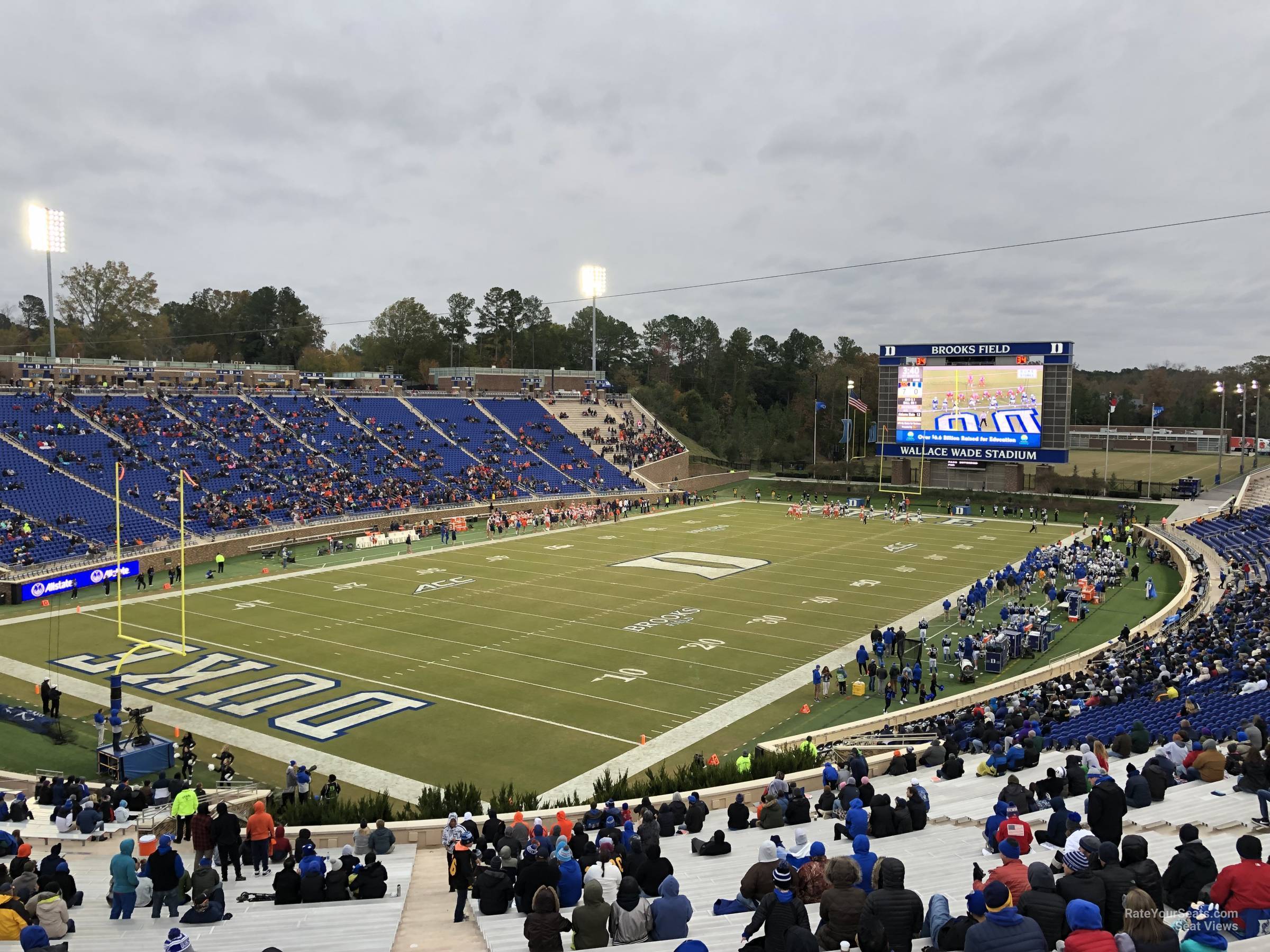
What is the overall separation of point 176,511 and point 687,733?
32.6 m

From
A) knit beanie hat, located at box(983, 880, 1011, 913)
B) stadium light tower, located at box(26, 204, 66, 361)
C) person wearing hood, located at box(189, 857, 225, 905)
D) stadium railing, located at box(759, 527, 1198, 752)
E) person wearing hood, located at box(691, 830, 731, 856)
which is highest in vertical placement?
stadium light tower, located at box(26, 204, 66, 361)

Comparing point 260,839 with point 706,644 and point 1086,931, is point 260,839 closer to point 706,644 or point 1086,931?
point 1086,931

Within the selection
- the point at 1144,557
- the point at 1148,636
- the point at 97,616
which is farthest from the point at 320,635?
the point at 1144,557

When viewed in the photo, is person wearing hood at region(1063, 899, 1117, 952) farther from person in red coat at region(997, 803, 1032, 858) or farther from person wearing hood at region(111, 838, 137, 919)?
person wearing hood at region(111, 838, 137, 919)

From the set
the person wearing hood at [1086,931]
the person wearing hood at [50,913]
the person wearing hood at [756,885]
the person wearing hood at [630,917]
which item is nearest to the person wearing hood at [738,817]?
the person wearing hood at [756,885]

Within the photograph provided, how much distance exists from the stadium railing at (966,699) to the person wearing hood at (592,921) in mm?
10961

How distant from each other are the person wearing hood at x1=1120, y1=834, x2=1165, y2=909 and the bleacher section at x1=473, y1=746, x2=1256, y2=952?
1.63m

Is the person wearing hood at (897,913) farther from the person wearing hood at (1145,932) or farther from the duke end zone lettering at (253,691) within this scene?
the duke end zone lettering at (253,691)

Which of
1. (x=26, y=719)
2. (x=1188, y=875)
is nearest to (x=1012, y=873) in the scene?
(x=1188, y=875)

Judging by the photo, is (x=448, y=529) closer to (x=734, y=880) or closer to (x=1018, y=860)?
(x=734, y=880)

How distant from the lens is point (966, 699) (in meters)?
22.8

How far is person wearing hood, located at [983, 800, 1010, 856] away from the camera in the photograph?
404 inches

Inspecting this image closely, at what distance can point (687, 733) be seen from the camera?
21.2 m

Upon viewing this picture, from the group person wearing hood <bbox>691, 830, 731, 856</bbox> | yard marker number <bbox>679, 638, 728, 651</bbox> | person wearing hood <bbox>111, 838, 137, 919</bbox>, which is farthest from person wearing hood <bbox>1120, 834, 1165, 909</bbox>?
yard marker number <bbox>679, 638, 728, 651</bbox>
